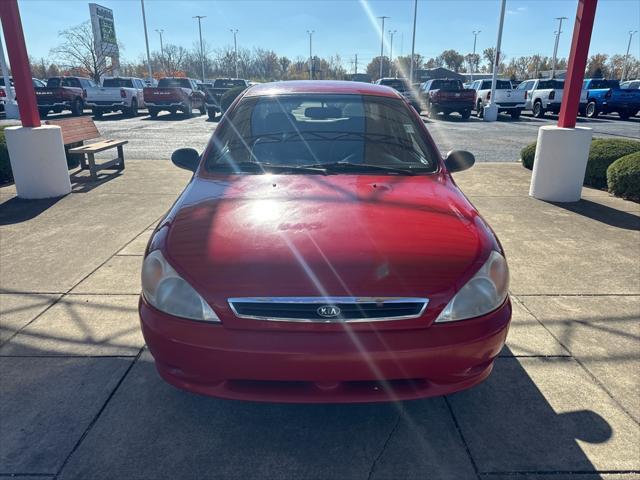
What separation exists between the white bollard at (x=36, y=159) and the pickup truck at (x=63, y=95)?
1554 cm

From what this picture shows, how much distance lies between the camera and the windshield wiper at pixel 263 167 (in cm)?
313

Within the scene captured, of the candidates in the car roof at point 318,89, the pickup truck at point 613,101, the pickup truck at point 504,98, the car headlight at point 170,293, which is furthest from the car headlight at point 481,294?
the pickup truck at point 613,101

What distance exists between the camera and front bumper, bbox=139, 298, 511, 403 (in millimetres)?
1974

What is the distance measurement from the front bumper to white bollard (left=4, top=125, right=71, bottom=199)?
5.84 metres

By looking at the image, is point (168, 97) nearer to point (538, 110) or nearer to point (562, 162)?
point (538, 110)

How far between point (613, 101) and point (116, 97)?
24053 mm

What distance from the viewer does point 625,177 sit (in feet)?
22.5

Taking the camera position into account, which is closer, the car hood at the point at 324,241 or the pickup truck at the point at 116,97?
the car hood at the point at 324,241

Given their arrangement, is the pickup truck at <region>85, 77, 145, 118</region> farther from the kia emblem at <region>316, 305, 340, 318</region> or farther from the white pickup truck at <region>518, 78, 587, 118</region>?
the kia emblem at <region>316, 305, 340, 318</region>

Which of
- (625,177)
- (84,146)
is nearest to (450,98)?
(625,177)

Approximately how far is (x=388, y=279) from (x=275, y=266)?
501mm

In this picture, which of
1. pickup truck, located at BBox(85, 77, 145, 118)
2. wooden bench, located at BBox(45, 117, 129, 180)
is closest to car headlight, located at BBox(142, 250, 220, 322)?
wooden bench, located at BBox(45, 117, 129, 180)

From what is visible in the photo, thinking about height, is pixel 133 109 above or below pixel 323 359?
below

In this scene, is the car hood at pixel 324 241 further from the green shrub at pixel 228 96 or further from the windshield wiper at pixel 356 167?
the green shrub at pixel 228 96
